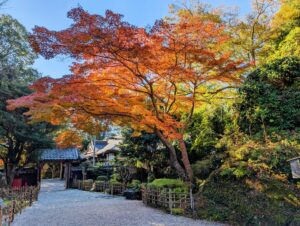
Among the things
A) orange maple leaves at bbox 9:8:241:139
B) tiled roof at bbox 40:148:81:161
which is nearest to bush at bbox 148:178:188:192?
orange maple leaves at bbox 9:8:241:139

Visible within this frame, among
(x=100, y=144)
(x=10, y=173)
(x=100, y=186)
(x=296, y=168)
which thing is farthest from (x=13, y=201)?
(x=100, y=144)

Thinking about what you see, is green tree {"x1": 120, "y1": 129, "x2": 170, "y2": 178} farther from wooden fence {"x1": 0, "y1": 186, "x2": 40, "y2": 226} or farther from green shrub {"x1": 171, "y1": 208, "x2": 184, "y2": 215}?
wooden fence {"x1": 0, "y1": 186, "x2": 40, "y2": 226}

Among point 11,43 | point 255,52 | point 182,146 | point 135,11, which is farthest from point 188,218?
point 11,43

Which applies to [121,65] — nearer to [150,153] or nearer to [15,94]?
[150,153]

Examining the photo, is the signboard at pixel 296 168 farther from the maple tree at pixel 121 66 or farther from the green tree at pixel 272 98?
the green tree at pixel 272 98

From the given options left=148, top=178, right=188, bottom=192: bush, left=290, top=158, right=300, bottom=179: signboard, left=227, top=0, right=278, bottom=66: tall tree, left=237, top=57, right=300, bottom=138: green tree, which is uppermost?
left=227, top=0, right=278, bottom=66: tall tree

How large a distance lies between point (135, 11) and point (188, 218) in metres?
7.31

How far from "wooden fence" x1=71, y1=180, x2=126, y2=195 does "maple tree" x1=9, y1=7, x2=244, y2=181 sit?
7.33 meters

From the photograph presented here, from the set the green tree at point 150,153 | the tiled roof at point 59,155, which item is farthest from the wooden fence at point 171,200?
the tiled roof at point 59,155

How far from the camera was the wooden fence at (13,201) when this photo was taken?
7113mm

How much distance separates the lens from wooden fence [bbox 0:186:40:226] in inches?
280

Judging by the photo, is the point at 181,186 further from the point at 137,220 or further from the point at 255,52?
the point at 255,52

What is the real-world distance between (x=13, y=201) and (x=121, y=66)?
5.30 meters

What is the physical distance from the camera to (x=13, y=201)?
748 cm
